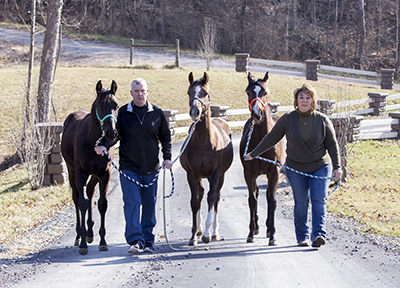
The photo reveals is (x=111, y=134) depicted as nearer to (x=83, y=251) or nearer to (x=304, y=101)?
(x=83, y=251)

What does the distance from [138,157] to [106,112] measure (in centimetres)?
76

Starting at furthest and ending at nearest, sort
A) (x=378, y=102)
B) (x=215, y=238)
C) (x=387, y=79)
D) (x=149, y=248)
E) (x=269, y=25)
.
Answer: (x=269, y=25), (x=387, y=79), (x=378, y=102), (x=215, y=238), (x=149, y=248)

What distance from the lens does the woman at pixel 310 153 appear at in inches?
252

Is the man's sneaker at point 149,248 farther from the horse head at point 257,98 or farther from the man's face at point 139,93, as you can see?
the horse head at point 257,98

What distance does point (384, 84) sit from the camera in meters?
27.2

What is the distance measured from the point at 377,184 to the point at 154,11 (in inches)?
1328

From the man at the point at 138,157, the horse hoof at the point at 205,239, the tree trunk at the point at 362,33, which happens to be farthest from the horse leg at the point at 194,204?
the tree trunk at the point at 362,33

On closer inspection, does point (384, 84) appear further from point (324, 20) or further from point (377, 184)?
point (377, 184)

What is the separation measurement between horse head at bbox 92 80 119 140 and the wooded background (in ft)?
96.0

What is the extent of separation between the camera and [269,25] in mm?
37375

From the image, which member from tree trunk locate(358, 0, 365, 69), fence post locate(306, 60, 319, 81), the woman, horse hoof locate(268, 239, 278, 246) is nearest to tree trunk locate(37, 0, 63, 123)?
horse hoof locate(268, 239, 278, 246)

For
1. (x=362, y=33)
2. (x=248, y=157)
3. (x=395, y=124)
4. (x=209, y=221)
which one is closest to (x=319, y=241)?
(x=248, y=157)

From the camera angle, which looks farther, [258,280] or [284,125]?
[284,125]

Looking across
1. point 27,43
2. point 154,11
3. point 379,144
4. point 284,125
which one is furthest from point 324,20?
point 284,125
